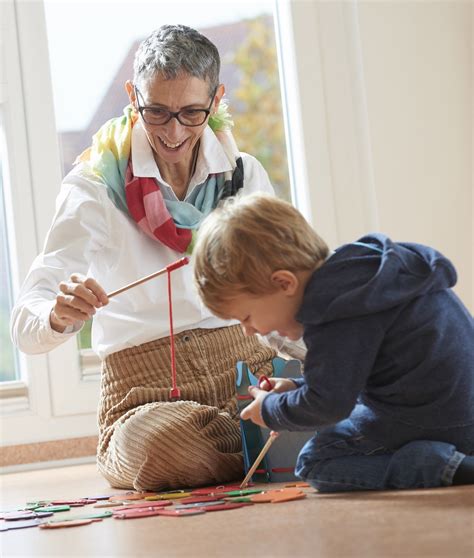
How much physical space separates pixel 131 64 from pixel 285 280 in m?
1.74

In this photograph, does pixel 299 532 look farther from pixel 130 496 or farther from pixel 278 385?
pixel 130 496

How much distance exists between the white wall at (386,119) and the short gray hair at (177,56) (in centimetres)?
104

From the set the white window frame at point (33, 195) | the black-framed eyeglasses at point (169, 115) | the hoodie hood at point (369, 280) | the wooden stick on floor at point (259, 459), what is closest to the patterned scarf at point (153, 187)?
the black-framed eyeglasses at point (169, 115)

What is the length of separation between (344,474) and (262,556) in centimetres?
49

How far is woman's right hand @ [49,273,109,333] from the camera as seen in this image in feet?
5.42

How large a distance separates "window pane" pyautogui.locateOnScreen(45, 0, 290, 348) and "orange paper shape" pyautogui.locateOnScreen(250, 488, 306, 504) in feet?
4.72

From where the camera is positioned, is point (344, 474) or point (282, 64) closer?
point (344, 474)

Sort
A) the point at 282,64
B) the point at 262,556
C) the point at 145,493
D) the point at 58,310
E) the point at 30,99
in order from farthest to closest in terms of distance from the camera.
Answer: the point at 282,64 < the point at 30,99 < the point at 145,493 < the point at 58,310 < the point at 262,556

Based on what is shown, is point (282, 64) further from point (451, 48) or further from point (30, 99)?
point (30, 99)

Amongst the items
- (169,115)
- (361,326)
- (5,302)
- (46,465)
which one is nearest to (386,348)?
(361,326)

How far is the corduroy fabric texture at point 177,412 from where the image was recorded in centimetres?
181

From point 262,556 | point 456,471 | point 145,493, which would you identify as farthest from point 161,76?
point 262,556

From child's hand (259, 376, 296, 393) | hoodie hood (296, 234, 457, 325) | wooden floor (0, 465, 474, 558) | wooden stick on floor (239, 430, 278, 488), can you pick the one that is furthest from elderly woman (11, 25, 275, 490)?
hoodie hood (296, 234, 457, 325)

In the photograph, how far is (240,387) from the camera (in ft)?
6.33
